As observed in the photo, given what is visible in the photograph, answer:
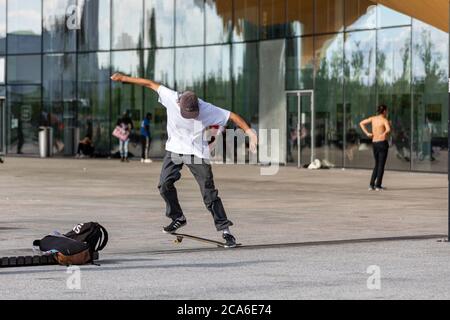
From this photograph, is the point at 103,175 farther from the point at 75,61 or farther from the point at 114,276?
the point at 114,276

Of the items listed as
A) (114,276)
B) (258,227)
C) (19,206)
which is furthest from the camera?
(19,206)

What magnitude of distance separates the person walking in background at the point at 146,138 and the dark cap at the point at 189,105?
29.3 meters

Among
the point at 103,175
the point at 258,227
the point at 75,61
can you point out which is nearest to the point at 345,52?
the point at 103,175

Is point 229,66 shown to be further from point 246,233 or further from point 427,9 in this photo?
point 246,233

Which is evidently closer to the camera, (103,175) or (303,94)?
(103,175)

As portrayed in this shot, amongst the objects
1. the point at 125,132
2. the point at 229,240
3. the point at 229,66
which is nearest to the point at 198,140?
the point at 229,240

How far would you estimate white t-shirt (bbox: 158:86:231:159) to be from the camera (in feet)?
40.9

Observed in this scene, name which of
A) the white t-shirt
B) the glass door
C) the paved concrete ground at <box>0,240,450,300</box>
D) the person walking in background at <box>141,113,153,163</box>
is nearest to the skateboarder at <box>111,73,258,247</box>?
the white t-shirt

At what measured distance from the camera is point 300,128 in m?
38.4

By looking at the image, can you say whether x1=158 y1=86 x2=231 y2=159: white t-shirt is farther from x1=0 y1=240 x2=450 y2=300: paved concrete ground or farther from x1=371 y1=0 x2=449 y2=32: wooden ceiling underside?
x1=371 y1=0 x2=449 y2=32: wooden ceiling underside

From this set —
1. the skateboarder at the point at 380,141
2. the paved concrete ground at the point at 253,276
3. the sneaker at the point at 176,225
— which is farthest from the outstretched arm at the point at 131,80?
the skateboarder at the point at 380,141

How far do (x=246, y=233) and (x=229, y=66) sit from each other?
2749cm

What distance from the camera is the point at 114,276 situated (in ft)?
32.8
